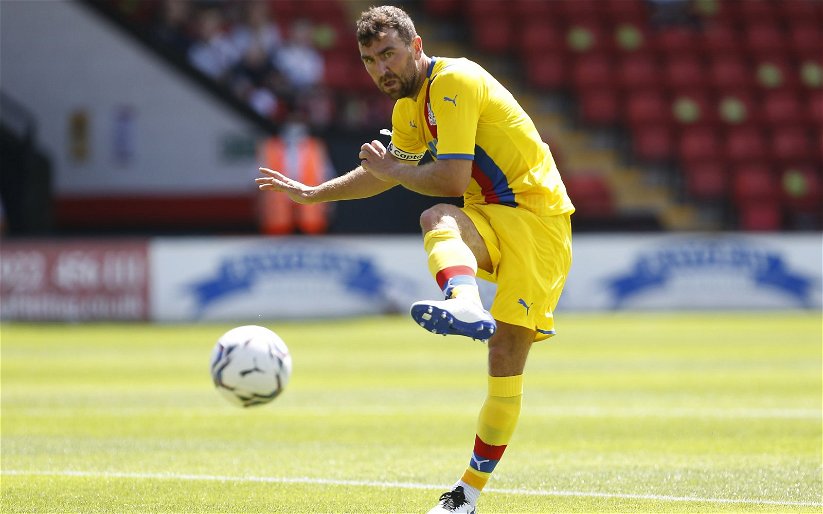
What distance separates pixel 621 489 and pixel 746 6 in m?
23.8

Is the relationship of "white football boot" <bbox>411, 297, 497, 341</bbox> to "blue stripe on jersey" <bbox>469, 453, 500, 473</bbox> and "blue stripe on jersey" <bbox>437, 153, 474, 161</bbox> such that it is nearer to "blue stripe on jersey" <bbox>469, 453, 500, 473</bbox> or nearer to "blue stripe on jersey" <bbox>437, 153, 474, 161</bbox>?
"blue stripe on jersey" <bbox>437, 153, 474, 161</bbox>

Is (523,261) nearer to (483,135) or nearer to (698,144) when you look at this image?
(483,135)

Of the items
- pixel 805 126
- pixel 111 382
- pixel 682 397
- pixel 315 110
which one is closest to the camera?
pixel 682 397

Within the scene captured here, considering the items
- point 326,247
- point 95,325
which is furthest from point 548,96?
point 95,325

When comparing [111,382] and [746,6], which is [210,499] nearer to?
[111,382]

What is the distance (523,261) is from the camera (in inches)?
227

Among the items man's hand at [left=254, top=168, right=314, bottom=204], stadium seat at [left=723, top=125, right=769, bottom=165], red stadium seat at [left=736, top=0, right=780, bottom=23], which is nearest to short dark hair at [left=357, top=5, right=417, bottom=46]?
man's hand at [left=254, top=168, right=314, bottom=204]

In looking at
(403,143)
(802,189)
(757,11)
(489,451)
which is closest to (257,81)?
(802,189)

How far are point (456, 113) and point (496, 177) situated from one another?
44 cm

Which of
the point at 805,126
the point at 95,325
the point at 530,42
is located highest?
the point at 530,42

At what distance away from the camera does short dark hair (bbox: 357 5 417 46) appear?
5.61 meters

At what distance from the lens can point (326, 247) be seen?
65.3 ft

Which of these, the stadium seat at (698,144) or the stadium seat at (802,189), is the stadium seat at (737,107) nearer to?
the stadium seat at (698,144)

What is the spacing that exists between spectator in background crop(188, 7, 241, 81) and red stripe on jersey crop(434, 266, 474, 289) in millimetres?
19251
